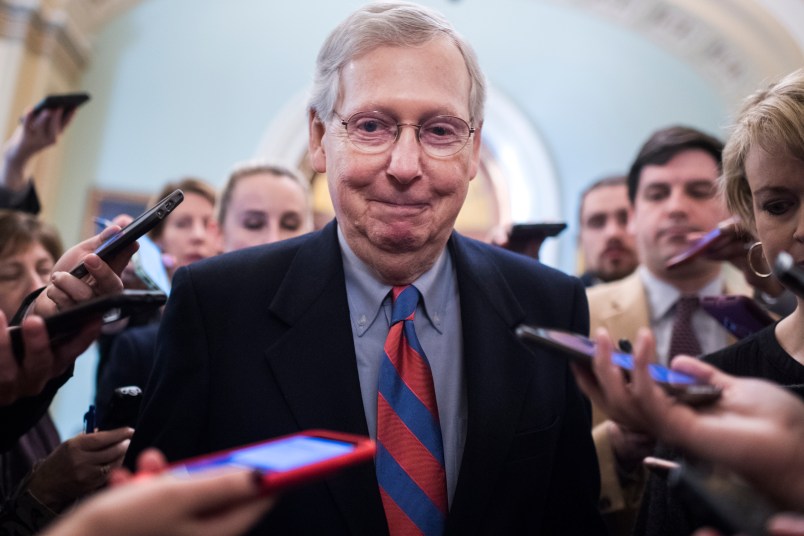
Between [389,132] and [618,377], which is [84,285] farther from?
[618,377]

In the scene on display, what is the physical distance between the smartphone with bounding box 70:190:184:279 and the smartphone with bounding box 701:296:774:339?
4.66ft

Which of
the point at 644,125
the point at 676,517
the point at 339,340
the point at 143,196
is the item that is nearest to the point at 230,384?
the point at 339,340

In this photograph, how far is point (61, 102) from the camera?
2686 mm

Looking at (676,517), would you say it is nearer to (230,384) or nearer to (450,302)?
(450,302)

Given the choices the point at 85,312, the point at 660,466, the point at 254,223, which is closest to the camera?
A: the point at 85,312

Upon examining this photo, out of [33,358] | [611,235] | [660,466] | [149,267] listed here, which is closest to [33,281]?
[149,267]

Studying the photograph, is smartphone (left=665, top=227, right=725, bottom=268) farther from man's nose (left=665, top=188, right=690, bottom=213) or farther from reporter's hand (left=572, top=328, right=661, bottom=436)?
reporter's hand (left=572, top=328, right=661, bottom=436)

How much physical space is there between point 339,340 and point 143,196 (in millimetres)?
6143

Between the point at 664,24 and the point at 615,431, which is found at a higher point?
the point at 664,24

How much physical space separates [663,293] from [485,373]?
1323mm

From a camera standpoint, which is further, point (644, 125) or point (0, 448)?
point (644, 125)

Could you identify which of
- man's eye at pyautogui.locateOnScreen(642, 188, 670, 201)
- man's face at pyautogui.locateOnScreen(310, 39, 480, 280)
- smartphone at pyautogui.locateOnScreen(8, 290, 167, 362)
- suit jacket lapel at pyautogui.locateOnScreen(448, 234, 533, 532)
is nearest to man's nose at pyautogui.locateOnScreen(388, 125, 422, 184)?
man's face at pyautogui.locateOnScreen(310, 39, 480, 280)

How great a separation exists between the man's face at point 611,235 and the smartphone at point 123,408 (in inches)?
99.7

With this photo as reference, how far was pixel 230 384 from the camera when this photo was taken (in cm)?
153
